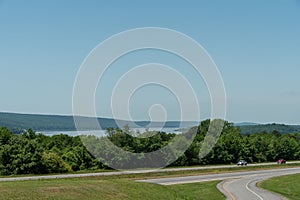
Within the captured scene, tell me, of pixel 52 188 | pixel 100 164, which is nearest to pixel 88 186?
pixel 52 188

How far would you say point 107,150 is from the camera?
218ft

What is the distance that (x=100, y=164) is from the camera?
6631cm

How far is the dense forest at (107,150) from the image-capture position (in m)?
54.6

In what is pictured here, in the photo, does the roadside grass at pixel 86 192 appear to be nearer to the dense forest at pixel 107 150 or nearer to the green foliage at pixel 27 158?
the green foliage at pixel 27 158

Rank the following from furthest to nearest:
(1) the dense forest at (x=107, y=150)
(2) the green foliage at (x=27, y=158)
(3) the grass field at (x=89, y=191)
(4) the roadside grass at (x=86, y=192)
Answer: (1) the dense forest at (x=107, y=150) → (2) the green foliage at (x=27, y=158) → (3) the grass field at (x=89, y=191) → (4) the roadside grass at (x=86, y=192)

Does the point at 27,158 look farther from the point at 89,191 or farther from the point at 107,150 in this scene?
the point at 89,191

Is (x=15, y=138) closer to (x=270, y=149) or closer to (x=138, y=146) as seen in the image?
(x=138, y=146)

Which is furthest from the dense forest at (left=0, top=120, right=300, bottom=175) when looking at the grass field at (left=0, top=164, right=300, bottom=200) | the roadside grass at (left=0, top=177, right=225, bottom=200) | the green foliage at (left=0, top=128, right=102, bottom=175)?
A: the roadside grass at (left=0, top=177, right=225, bottom=200)

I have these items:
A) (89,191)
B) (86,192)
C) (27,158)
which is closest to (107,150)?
(27,158)

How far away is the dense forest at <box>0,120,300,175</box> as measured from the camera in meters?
54.6

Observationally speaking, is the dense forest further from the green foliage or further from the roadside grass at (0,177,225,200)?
the roadside grass at (0,177,225,200)

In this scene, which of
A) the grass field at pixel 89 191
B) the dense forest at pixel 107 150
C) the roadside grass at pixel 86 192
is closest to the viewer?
the roadside grass at pixel 86 192

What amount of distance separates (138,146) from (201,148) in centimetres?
1245

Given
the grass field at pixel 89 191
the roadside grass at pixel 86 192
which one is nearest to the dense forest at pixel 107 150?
the grass field at pixel 89 191
